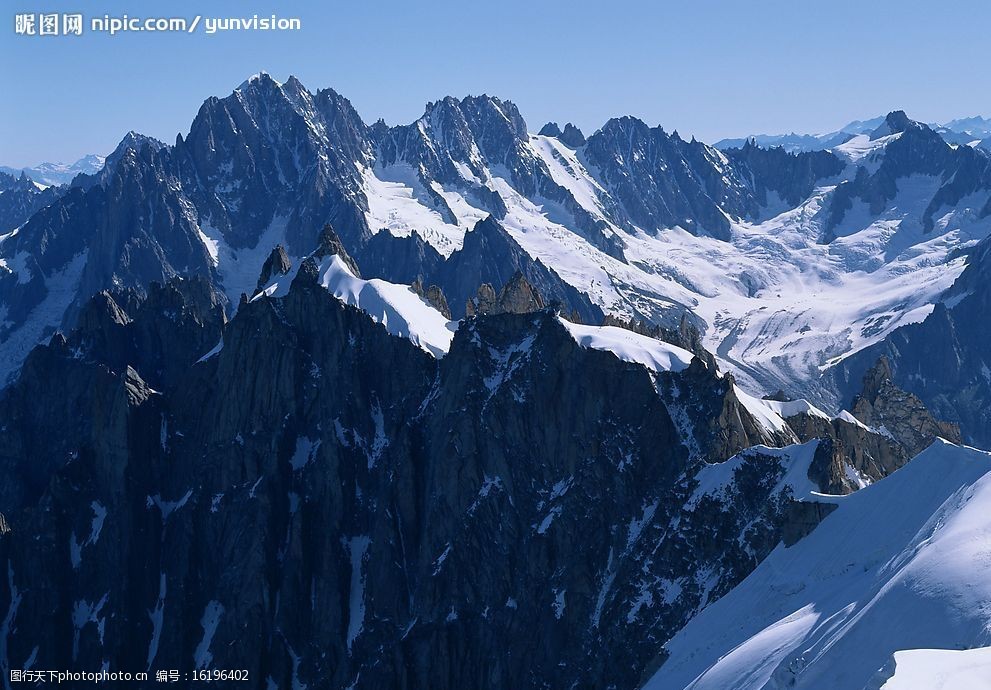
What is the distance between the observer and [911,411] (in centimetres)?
19812

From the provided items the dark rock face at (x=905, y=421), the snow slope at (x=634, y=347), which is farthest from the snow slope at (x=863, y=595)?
the dark rock face at (x=905, y=421)

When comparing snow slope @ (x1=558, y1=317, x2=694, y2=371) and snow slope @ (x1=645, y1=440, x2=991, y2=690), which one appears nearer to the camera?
snow slope @ (x1=645, y1=440, x2=991, y2=690)

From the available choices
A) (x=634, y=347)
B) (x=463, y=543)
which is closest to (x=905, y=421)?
(x=634, y=347)

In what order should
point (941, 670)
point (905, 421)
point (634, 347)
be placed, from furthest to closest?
point (905, 421) < point (634, 347) < point (941, 670)

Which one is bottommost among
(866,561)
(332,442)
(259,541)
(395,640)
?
(866,561)

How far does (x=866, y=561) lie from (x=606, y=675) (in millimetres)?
52049

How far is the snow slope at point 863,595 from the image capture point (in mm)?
77000

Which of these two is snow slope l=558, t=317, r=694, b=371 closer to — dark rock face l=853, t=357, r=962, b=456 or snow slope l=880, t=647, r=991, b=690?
dark rock face l=853, t=357, r=962, b=456

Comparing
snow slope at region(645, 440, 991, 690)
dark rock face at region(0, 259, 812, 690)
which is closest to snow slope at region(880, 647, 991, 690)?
snow slope at region(645, 440, 991, 690)

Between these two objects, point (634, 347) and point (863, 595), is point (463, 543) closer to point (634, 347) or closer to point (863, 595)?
point (634, 347)

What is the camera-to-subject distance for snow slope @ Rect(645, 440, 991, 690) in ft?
253

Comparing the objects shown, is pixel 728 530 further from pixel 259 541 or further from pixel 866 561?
pixel 259 541

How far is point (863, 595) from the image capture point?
299 ft

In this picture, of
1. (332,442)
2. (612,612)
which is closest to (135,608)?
(332,442)
